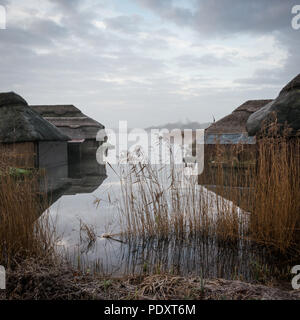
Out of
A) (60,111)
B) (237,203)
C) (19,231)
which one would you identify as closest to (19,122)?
(19,231)

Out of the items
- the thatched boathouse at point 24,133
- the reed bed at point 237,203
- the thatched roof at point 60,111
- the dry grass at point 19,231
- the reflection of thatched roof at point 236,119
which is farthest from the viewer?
the thatched roof at point 60,111

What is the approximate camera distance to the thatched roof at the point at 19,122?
6.76 meters

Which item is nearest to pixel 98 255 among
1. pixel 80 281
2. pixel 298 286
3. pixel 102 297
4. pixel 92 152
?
pixel 80 281

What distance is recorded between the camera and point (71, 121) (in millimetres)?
12719

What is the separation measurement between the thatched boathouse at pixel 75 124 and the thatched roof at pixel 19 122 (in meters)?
3.91

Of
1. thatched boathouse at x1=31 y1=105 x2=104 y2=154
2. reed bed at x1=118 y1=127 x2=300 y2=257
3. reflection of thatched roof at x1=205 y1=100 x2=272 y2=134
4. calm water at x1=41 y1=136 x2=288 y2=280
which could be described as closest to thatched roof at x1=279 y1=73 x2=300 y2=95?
reed bed at x1=118 y1=127 x2=300 y2=257

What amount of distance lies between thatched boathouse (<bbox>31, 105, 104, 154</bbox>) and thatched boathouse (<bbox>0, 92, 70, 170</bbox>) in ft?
12.3

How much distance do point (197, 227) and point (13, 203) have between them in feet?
5.04

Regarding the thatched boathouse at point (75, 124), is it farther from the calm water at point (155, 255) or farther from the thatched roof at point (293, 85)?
the thatched roof at point (293, 85)

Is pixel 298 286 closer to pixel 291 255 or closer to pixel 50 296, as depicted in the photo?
pixel 291 255

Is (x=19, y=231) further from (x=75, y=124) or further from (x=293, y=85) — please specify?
(x=75, y=124)

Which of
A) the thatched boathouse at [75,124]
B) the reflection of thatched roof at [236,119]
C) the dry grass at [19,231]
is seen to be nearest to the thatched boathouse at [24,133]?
the thatched boathouse at [75,124]

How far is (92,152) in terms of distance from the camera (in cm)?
1281

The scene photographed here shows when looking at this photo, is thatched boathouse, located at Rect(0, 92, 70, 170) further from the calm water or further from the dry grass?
the dry grass
